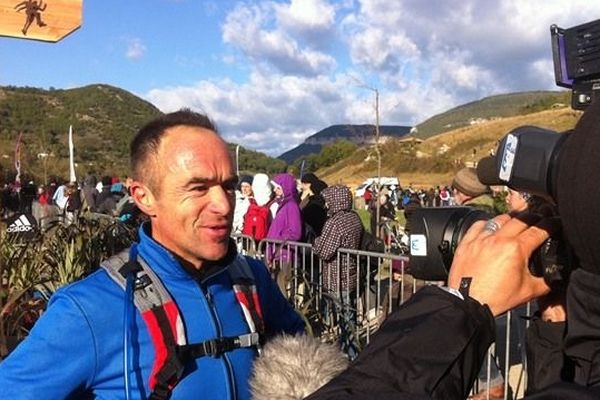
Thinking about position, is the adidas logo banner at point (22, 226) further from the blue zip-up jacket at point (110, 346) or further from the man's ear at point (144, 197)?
the blue zip-up jacket at point (110, 346)

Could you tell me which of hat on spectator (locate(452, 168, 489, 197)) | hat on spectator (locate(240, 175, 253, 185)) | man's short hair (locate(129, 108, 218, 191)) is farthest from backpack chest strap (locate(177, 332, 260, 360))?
hat on spectator (locate(240, 175, 253, 185))

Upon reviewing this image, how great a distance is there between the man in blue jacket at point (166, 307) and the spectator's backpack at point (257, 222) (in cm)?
485

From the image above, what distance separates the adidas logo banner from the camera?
5.82m

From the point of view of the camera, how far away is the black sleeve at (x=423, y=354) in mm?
868

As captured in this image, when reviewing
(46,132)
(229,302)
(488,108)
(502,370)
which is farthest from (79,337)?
(488,108)

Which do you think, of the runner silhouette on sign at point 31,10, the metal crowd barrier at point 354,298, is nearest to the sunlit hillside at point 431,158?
the metal crowd barrier at point 354,298

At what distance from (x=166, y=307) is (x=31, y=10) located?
2060mm

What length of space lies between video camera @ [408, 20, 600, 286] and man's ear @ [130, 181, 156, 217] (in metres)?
0.84

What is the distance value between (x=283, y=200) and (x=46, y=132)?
79349mm

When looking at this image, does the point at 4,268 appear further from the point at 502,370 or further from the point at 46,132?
the point at 46,132

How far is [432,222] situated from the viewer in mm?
1337

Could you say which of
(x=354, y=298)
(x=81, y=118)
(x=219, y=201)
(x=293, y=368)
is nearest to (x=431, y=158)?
(x=354, y=298)

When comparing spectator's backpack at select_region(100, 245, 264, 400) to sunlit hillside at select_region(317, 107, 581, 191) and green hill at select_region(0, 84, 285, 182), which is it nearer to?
sunlit hillside at select_region(317, 107, 581, 191)

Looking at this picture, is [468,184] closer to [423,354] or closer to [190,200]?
[190,200]
